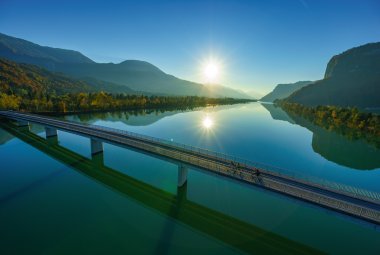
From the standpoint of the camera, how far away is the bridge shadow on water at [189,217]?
83.9ft

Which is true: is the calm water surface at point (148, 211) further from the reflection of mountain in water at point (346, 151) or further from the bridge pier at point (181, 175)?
the reflection of mountain in water at point (346, 151)

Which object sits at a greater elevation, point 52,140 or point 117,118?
point 52,140

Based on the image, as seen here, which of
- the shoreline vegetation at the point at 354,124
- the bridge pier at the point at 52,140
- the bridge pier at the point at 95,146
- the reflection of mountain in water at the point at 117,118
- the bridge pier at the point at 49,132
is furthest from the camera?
the reflection of mountain in water at the point at 117,118

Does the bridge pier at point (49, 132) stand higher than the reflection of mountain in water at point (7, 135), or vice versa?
the bridge pier at point (49, 132)

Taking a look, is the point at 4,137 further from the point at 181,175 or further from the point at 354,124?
the point at 354,124

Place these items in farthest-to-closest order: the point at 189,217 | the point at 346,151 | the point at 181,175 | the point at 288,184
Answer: the point at 346,151, the point at 181,175, the point at 189,217, the point at 288,184

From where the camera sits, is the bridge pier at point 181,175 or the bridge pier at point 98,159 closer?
the bridge pier at point 181,175

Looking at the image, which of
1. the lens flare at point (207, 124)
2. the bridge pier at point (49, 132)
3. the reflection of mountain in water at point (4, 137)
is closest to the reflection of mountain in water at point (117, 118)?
the lens flare at point (207, 124)

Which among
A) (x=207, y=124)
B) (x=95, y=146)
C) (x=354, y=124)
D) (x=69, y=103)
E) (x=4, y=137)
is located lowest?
(x=4, y=137)

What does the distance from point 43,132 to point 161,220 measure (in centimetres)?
7845

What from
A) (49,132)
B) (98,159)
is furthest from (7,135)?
(98,159)

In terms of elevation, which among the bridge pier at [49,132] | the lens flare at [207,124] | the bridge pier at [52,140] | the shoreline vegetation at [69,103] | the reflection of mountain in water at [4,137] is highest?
the shoreline vegetation at [69,103]

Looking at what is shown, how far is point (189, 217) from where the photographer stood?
102 feet

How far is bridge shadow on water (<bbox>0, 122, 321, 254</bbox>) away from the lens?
25562 millimetres
